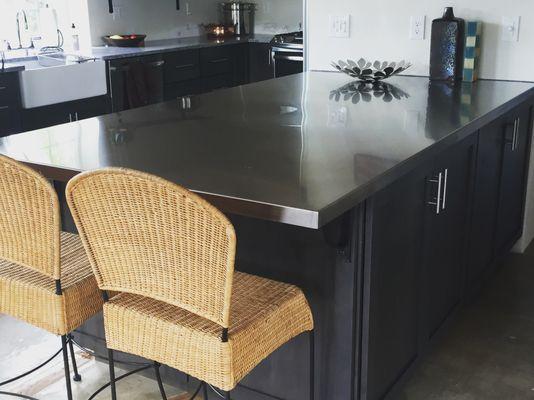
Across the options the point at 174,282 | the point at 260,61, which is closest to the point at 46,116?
the point at 260,61

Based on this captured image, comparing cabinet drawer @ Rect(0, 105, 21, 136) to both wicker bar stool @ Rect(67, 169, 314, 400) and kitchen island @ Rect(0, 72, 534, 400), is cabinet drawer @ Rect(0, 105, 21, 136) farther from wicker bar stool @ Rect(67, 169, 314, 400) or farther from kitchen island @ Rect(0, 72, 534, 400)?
wicker bar stool @ Rect(67, 169, 314, 400)

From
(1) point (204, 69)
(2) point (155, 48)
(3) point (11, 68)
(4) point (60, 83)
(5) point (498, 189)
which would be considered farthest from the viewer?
(1) point (204, 69)

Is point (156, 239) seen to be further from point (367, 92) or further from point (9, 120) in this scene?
point (9, 120)

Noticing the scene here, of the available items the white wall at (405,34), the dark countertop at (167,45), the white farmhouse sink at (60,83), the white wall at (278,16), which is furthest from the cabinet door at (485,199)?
the white wall at (278,16)

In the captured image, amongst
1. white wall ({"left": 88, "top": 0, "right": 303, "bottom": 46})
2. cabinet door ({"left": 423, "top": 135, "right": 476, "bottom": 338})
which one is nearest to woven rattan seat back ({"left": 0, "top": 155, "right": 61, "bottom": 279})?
cabinet door ({"left": 423, "top": 135, "right": 476, "bottom": 338})

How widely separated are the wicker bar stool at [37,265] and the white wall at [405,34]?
2.15 metres

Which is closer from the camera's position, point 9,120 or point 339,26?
point 339,26

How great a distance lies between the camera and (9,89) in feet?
13.7

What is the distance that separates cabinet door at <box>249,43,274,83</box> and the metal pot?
1.64 ft

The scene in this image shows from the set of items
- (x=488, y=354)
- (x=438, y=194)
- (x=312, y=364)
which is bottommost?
(x=488, y=354)

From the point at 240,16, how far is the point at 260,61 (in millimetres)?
705

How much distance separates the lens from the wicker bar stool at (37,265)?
1589 millimetres

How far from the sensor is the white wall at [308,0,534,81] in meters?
3.13

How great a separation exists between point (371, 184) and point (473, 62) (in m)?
1.83
